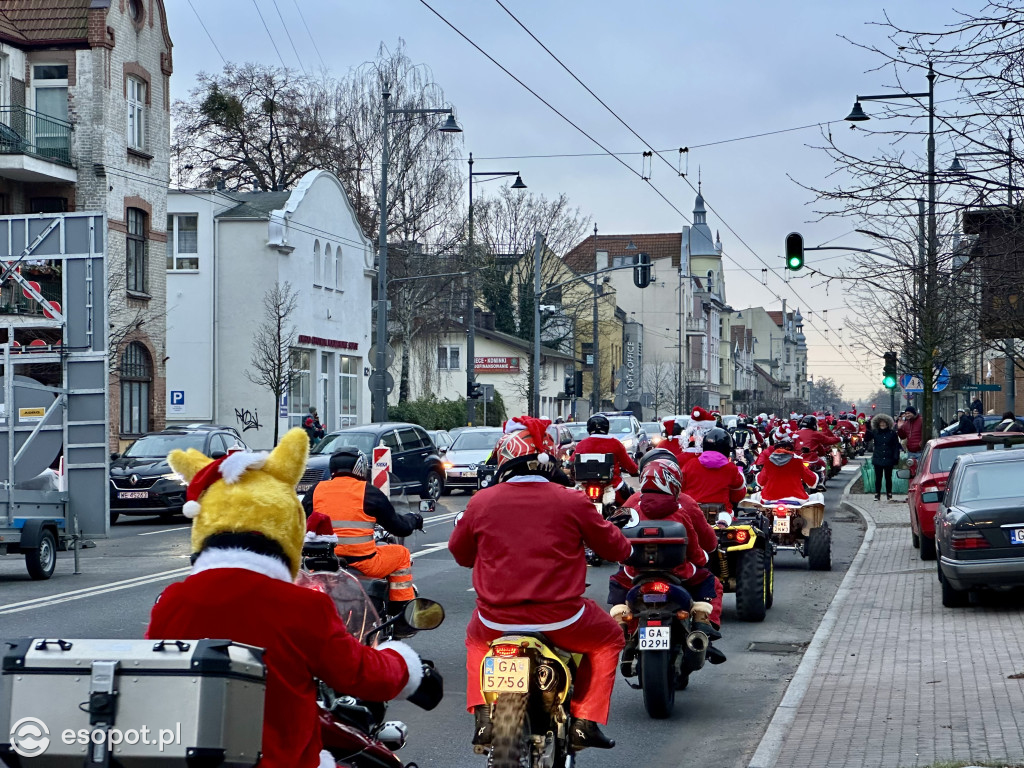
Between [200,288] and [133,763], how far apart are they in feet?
139

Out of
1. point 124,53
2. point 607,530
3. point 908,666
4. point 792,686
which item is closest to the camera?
point 607,530

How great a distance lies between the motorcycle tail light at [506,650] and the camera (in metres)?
5.62

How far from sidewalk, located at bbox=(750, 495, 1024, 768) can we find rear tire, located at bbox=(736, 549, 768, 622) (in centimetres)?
66

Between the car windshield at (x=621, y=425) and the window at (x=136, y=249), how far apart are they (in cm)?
1328

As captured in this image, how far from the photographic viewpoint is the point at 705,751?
7652 mm

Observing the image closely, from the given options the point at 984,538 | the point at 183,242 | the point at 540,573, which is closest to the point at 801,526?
the point at 984,538

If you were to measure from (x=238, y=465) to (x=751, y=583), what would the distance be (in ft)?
30.0

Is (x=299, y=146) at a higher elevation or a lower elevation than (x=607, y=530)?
higher

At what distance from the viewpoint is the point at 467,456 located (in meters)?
32.0

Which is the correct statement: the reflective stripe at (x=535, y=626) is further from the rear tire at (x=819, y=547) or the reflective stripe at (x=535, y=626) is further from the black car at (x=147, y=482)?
the black car at (x=147, y=482)

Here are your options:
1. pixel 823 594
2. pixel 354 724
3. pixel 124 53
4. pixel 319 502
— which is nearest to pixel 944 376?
pixel 823 594

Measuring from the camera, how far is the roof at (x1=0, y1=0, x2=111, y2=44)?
1395 inches

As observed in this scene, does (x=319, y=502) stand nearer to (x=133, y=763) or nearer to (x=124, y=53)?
(x=133, y=763)

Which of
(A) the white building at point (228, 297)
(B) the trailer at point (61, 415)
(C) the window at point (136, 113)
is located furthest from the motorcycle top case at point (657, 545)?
(A) the white building at point (228, 297)
